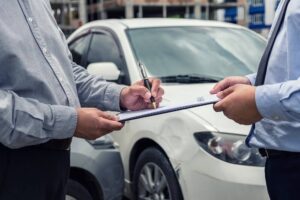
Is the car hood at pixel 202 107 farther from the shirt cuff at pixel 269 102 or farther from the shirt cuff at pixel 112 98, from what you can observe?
the shirt cuff at pixel 269 102

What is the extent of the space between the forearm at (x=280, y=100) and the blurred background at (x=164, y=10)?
163 ft

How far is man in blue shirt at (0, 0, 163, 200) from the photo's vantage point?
174 centimetres


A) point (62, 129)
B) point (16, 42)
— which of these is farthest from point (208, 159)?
point (16, 42)

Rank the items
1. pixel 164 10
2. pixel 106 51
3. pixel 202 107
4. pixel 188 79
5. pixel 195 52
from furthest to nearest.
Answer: pixel 164 10
pixel 106 51
pixel 195 52
pixel 188 79
pixel 202 107

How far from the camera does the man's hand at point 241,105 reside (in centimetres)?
176

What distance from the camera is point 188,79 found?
4.01m

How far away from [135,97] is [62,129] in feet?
1.54

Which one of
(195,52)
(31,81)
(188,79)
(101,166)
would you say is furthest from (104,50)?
(31,81)

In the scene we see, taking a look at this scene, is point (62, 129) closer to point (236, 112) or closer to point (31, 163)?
point (31, 163)

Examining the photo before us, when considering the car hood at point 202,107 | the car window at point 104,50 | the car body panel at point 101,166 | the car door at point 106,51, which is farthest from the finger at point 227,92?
the car window at point 104,50

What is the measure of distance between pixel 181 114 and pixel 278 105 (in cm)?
157

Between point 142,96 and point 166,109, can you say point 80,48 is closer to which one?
point 142,96

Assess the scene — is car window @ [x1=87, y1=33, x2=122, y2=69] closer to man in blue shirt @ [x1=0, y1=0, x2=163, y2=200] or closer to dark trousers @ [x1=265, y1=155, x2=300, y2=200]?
man in blue shirt @ [x1=0, y1=0, x2=163, y2=200]

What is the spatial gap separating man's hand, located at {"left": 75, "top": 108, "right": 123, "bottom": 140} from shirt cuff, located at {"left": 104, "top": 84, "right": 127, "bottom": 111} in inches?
15.2
